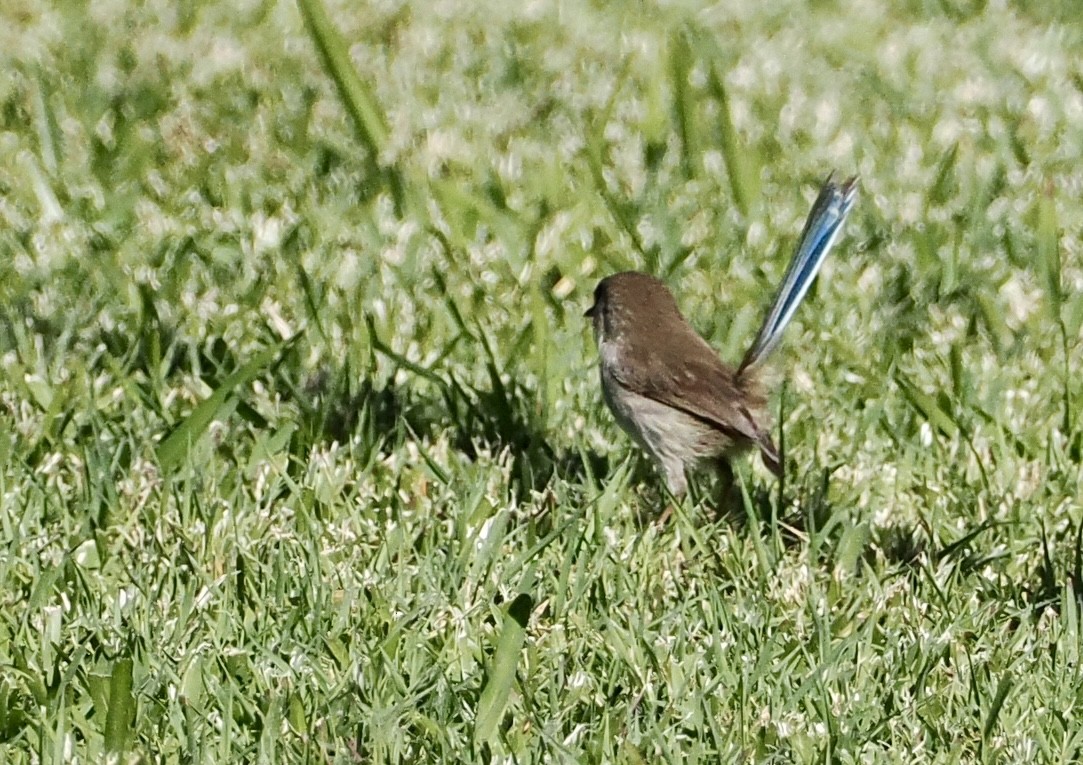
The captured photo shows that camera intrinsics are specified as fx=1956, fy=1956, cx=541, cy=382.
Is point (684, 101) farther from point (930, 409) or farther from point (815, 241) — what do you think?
point (815, 241)

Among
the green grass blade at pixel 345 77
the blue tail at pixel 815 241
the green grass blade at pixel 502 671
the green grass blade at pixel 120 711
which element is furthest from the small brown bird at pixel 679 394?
the green grass blade at pixel 345 77

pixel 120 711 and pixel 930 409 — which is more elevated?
pixel 120 711

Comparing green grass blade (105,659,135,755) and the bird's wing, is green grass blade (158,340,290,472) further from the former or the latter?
green grass blade (105,659,135,755)

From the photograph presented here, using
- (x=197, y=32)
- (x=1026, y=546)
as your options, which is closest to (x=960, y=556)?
(x=1026, y=546)

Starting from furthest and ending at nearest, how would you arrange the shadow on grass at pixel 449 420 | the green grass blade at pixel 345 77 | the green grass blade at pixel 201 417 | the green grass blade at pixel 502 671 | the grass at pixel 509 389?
the green grass blade at pixel 345 77 → the shadow on grass at pixel 449 420 → the green grass blade at pixel 201 417 → the grass at pixel 509 389 → the green grass blade at pixel 502 671

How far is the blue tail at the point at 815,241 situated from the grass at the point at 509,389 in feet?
1.94

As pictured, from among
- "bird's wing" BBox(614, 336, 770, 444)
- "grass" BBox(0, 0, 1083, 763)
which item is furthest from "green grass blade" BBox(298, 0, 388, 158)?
"bird's wing" BBox(614, 336, 770, 444)

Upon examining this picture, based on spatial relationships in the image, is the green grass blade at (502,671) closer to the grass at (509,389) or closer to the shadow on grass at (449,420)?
the grass at (509,389)

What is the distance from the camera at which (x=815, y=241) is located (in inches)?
192

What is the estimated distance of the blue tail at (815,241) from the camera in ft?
15.9

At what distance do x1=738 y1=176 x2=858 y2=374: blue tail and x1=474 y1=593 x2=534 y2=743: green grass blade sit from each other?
1.25 metres

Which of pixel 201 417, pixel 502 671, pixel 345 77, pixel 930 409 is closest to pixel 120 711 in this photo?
pixel 502 671

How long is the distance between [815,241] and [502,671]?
4.85 feet

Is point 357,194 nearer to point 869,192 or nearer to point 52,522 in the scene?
point 869,192
